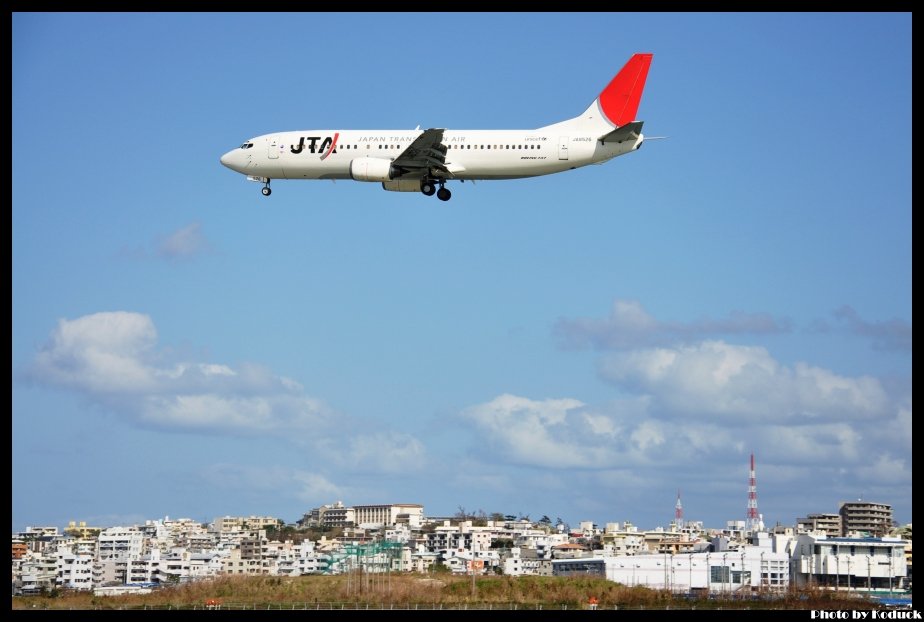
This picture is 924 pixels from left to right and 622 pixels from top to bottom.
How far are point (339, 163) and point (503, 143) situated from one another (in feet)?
30.6

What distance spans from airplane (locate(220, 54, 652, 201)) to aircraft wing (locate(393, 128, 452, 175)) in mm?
51

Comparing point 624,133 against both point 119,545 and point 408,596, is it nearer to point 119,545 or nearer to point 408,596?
point 408,596

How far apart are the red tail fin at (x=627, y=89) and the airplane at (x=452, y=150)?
0.18 ft

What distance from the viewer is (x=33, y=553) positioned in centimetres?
15862

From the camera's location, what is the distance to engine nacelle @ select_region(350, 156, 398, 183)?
2899 inches

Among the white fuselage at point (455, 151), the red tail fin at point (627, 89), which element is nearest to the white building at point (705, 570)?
the red tail fin at point (627, 89)

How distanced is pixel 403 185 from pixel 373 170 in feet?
5.68

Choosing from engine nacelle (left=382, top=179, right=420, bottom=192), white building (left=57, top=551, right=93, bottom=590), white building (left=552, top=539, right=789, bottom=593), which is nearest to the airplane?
engine nacelle (left=382, top=179, right=420, bottom=192)

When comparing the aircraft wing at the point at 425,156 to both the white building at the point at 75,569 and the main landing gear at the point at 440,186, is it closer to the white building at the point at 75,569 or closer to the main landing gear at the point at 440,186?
the main landing gear at the point at 440,186

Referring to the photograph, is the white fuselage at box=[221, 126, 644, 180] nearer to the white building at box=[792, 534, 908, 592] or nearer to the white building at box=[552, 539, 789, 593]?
the white building at box=[552, 539, 789, 593]

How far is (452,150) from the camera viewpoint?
73.6 meters
